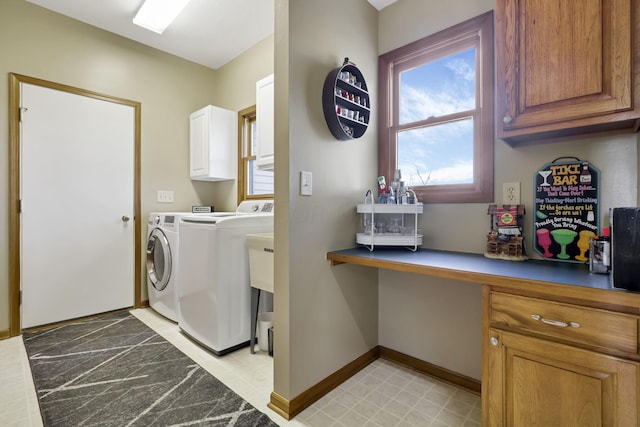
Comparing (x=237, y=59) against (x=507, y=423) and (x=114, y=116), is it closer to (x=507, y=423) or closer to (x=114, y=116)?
(x=114, y=116)

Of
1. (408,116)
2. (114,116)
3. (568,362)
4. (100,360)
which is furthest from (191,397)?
(114,116)

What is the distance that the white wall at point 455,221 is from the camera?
1.32 meters

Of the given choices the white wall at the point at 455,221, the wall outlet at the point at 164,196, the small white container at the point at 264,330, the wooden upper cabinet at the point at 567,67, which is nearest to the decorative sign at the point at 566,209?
the white wall at the point at 455,221

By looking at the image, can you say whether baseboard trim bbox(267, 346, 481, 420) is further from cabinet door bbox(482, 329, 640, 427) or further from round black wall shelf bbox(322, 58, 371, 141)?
round black wall shelf bbox(322, 58, 371, 141)

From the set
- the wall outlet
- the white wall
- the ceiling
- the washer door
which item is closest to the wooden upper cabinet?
the white wall

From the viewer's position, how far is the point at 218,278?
2.00m

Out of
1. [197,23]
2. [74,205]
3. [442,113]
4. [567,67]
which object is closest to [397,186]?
[442,113]

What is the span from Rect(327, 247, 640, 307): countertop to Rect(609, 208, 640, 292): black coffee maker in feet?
0.11

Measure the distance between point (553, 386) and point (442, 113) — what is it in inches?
58.4

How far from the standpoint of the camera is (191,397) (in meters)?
1.62

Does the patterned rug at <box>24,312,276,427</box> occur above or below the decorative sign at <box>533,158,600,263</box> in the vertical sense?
below

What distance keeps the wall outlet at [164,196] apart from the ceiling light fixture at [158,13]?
1.50 m

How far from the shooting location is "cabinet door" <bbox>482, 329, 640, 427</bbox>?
36.0 inches

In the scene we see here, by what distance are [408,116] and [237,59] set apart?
2218 mm
